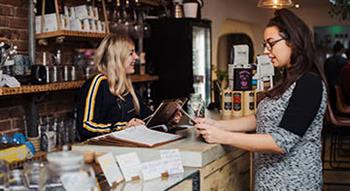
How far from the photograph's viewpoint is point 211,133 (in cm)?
219

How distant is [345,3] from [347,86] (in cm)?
224

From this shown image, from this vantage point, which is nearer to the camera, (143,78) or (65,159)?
(65,159)

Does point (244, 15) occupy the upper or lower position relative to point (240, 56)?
upper

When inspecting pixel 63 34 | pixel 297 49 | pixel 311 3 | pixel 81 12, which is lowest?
pixel 297 49

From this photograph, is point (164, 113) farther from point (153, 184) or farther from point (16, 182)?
point (16, 182)

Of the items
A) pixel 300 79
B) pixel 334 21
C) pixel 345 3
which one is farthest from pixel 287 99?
pixel 334 21

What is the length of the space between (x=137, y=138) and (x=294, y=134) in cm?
71

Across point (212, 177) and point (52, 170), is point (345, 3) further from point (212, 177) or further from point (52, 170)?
point (52, 170)

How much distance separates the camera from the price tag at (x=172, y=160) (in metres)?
1.98

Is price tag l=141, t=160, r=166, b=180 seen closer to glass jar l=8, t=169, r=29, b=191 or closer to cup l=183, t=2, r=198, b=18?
glass jar l=8, t=169, r=29, b=191

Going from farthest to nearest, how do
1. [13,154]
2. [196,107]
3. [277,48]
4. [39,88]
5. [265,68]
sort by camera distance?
[265,68], [39,88], [196,107], [13,154], [277,48]

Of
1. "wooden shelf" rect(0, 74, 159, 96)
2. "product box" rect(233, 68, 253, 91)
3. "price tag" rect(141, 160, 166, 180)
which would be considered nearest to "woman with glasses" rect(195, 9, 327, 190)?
"price tag" rect(141, 160, 166, 180)

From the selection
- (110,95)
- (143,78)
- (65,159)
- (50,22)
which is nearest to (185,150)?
(65,159)

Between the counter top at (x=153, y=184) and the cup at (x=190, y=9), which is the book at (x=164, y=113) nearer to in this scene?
the counter top at (x=153, y=184)
